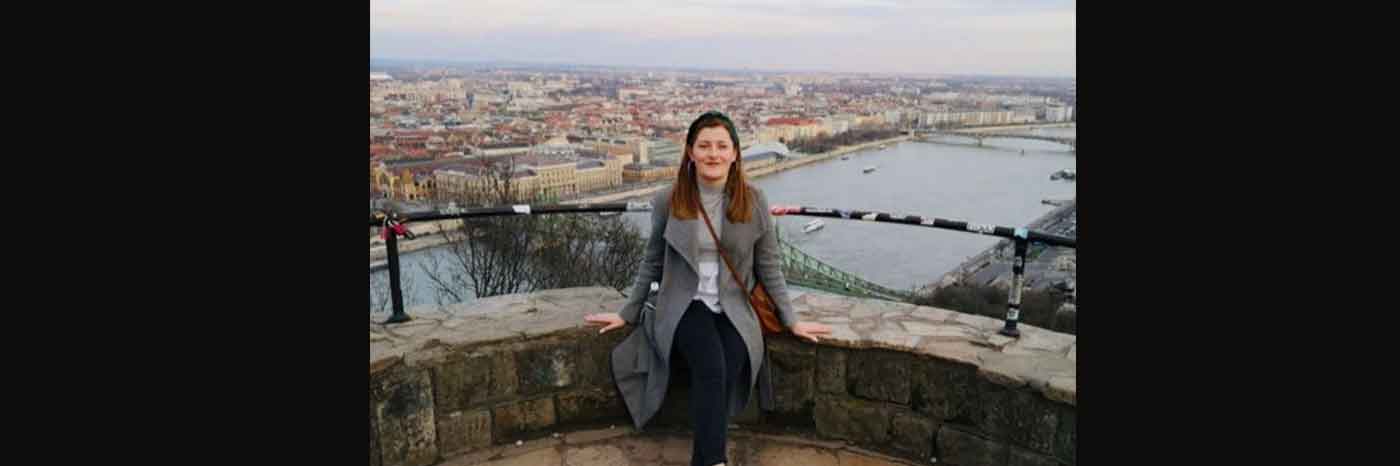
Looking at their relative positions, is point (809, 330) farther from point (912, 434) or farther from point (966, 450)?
point (966, 450)

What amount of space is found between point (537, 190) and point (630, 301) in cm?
1352

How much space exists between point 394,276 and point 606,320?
2.77 feet

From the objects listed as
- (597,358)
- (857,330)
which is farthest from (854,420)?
(597,358)

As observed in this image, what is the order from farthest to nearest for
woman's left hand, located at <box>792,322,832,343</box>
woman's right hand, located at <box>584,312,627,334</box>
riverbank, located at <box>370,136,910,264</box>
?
riverbank, located at <box>370,136,910,264</box>, woman's right hand, located at <box>584,312,627,334</box>, woman's left hand, located at <box>792,322,832,343</box>

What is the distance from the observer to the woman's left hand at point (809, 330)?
9.46ft

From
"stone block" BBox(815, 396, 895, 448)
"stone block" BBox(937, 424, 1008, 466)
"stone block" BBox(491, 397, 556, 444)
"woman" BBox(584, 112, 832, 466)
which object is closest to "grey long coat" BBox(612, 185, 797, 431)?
"woman" BBox(584, 112, 832, 466)

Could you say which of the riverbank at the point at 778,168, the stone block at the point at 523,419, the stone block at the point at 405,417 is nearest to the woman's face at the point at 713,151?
the stone block at the point at 523,419

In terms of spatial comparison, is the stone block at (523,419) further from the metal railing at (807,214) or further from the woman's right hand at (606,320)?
the metal railing at (807,214)

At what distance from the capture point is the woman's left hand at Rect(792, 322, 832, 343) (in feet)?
9.46

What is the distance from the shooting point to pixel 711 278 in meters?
2.77

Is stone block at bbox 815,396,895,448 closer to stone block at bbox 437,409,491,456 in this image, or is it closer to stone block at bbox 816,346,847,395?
stone block at bbox 816,346,847,395

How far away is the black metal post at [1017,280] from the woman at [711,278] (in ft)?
2.51
